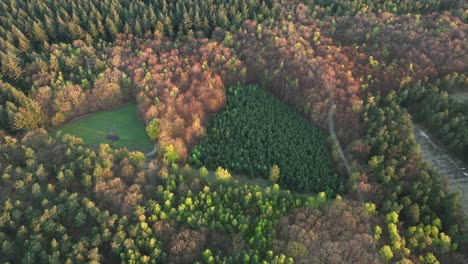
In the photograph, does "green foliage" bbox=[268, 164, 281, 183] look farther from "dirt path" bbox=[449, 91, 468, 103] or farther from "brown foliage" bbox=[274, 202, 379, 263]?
"dirt path" bbox=[449, 91, 468, 103]

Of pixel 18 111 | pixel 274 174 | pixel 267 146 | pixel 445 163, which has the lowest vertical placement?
pixel 445 163

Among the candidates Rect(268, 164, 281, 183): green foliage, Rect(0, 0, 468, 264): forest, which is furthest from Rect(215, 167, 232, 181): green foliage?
Rect(268, 164, 281, 183): green foliage

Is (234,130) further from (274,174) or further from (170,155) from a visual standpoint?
(170,155)

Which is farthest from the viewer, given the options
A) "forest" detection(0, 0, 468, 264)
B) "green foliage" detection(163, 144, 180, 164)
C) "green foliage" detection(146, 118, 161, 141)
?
"green foliage" detection(146, 118, 161, 141)

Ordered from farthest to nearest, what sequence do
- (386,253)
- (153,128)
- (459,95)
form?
1. (459,95)
2. (153,128)
3. (386,253)

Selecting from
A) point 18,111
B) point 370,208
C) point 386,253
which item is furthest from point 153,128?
point 386,253

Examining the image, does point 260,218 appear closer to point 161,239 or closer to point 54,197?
point 161,239

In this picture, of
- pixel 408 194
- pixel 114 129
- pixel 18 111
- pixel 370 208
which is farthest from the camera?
pixel 114 129

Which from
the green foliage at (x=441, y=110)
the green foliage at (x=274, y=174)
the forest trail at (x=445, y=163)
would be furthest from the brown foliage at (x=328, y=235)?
the green foliage at (x=441, y=110)
